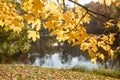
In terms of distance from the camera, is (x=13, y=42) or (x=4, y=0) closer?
(x=4, y=0)

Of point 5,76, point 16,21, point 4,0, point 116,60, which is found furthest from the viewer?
point 116,60

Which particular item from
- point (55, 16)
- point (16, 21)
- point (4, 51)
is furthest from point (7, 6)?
point (4, 51)

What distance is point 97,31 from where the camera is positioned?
4956cm

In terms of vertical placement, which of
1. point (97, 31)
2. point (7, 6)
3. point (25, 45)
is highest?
point (97, 31)

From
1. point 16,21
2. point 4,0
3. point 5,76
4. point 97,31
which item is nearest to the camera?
point 16,21

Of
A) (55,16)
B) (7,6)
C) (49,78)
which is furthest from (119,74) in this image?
(55,16)

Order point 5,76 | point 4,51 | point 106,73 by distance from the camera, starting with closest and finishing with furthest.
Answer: point 5,76, point 106,73, point 4,51

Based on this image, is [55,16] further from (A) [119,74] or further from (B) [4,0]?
(A) [119,74]

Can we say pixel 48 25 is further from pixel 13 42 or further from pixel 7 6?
pixel 13 42

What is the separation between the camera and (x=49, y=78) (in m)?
8.97

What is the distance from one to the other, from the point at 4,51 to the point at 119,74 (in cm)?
953

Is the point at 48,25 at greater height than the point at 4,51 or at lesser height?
lesser

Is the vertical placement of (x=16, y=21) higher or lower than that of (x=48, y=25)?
higher

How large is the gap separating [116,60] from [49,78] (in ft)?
43.6
